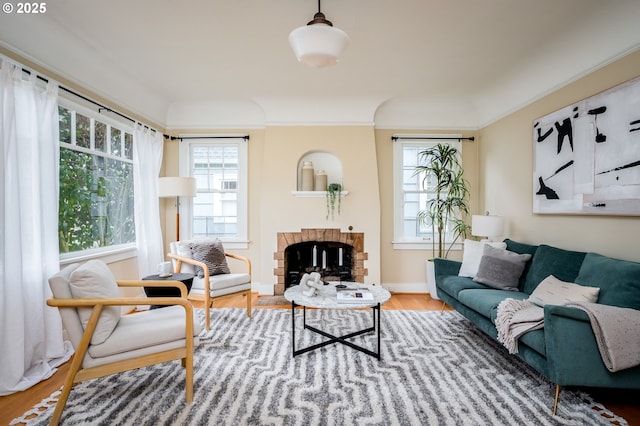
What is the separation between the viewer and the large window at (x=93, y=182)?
2.98m

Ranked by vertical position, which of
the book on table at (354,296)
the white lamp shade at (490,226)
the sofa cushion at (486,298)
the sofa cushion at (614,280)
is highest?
the white lamp shade at (490,226)

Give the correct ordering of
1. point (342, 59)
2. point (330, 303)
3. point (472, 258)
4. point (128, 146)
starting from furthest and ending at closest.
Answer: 1. point (128, 146)
2. point (472, 258)
3. point (342, 59)
4. point (330, 303)

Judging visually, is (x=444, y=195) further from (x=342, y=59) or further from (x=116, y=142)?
(x=116, y=142)

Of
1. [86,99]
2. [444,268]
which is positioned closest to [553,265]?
[444,268]

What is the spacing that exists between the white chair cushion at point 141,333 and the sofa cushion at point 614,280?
2.86m

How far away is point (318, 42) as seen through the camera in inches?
76.3

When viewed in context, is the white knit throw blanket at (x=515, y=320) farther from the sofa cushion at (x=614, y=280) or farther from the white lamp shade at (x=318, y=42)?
the white lamp shade at (x=318, y=42)

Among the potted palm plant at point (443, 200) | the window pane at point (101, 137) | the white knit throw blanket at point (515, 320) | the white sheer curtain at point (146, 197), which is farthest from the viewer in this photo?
the potted palm plant at point (443, 200)

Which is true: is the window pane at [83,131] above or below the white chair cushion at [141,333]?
above

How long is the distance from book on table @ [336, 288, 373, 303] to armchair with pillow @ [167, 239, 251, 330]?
129cm

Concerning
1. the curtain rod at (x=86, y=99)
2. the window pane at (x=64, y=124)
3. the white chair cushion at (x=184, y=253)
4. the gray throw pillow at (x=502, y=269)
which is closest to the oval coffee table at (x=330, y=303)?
the gray throw pillow at (x=502, y=269)

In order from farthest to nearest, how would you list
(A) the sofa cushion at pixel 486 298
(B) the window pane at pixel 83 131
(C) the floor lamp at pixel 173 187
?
(C) the floor lamp at pixel 173 187
(B) the window pane at pixel 83 131
(A) the sofa cushion at pixel 486 298

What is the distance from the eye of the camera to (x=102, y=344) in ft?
6.09

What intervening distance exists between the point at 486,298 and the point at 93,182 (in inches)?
161
